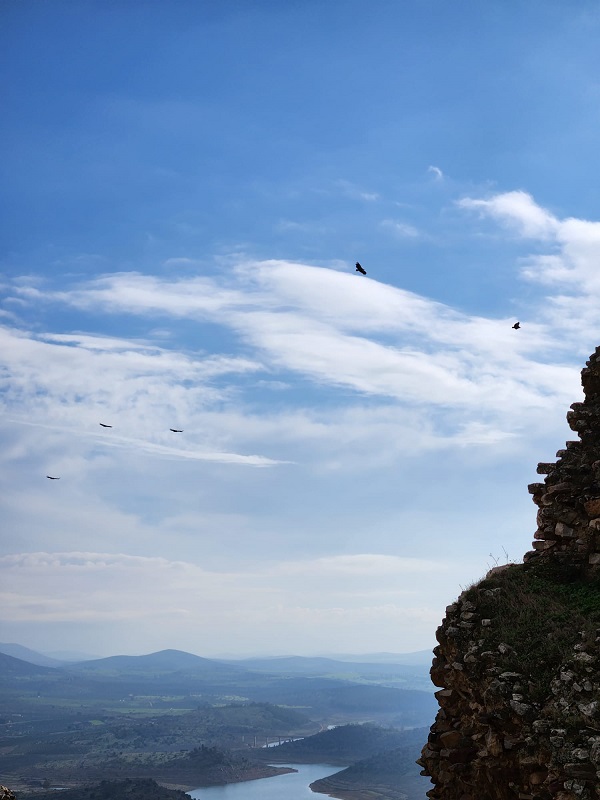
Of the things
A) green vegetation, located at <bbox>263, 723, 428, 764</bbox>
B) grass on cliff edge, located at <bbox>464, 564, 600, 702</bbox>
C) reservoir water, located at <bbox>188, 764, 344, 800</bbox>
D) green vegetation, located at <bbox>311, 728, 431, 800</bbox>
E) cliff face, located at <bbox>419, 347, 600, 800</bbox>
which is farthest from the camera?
green vegetation, located at <bbox>263, 723, 428, 764</bbox>

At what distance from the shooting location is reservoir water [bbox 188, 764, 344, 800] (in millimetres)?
133625

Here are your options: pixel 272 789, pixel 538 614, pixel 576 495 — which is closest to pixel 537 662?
pixel 538 614

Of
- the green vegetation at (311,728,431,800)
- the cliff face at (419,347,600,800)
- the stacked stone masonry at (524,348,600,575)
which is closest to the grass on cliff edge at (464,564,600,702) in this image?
the cliff face at (419,347,600,800)

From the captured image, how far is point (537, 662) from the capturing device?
54.2ft

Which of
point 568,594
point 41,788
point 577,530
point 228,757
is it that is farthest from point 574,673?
point 228,757

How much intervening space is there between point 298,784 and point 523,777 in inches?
5723

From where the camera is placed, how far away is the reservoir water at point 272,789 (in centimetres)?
13362

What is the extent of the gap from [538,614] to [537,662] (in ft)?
4.81

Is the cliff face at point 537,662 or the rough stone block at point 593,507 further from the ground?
the rough stone block at point 593,507

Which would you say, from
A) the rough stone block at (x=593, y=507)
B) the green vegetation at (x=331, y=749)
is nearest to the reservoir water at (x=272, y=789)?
the green vegetation at (x=331, y=749)

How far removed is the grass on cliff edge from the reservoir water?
4848 inches

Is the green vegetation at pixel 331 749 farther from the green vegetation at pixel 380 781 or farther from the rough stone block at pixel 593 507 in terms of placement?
the rough stone block at pixel 593 507

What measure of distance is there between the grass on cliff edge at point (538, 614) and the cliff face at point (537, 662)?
0.07 ft

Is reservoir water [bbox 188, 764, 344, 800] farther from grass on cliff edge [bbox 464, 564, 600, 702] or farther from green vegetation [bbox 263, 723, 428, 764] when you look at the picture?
grass on cliff edge [bbox 464, 564, 600, 702]
